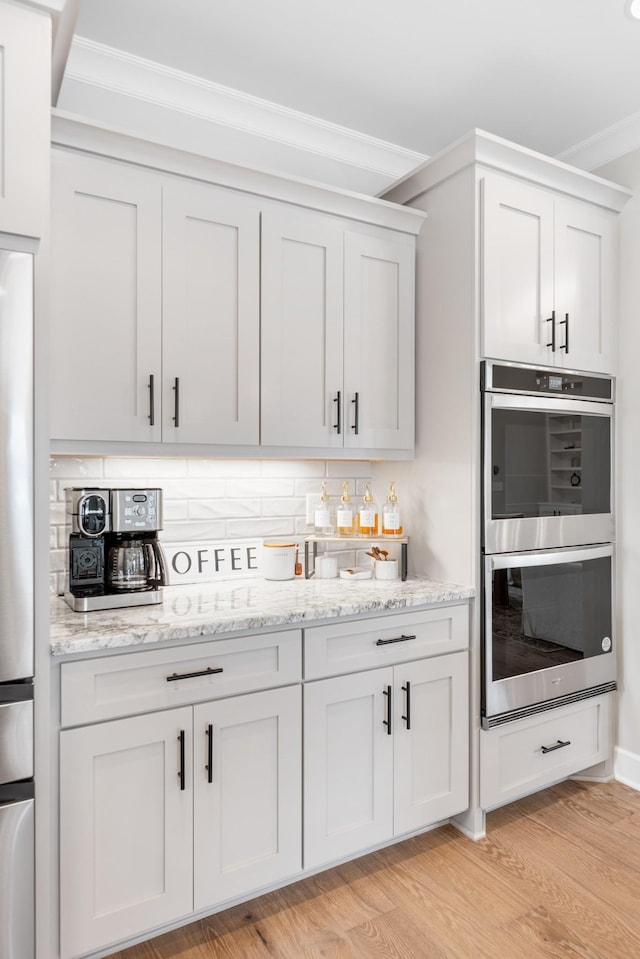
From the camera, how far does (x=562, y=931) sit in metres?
1.89

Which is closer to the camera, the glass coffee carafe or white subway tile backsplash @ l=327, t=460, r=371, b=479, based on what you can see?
the glass coffee carafe

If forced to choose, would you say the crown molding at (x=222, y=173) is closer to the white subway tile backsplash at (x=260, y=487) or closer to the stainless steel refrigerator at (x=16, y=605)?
the stainless steel refrigerator at (x=16, y=605)

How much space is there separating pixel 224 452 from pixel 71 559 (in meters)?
0.60

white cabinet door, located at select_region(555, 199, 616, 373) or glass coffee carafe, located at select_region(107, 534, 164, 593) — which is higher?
white cabinet door, located at select_region(555, 199, 616, 373)

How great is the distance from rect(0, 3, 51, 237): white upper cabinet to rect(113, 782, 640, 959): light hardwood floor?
2.02m

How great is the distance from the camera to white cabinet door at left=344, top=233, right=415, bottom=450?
2.43 metres

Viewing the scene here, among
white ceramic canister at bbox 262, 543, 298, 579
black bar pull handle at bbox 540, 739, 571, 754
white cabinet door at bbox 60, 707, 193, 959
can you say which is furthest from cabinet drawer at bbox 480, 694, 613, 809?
white cabinet door at bbox 60, 707, 193, 959

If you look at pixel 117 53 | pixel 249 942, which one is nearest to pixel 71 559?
pixel 249 942

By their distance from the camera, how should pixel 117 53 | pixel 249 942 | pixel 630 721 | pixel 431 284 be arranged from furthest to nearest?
pixel 630 721
pixel 431 284
pixel 117 53
pixel 249 942

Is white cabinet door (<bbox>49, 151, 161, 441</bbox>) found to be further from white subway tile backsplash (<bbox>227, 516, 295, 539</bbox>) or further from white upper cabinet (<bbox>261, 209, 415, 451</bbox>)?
white subway tile backsplash (<bbox>227, 516, 295, 539</bbox>)

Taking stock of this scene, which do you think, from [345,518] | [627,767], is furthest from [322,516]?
[627,767]

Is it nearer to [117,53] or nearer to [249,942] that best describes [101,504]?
[249,942]

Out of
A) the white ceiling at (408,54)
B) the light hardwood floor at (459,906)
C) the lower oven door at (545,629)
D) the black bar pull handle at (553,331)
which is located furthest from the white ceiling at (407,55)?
the light hardwood floor at (459,906)

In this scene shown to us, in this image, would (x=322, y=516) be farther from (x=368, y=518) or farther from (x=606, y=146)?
(x=606, y=146)
